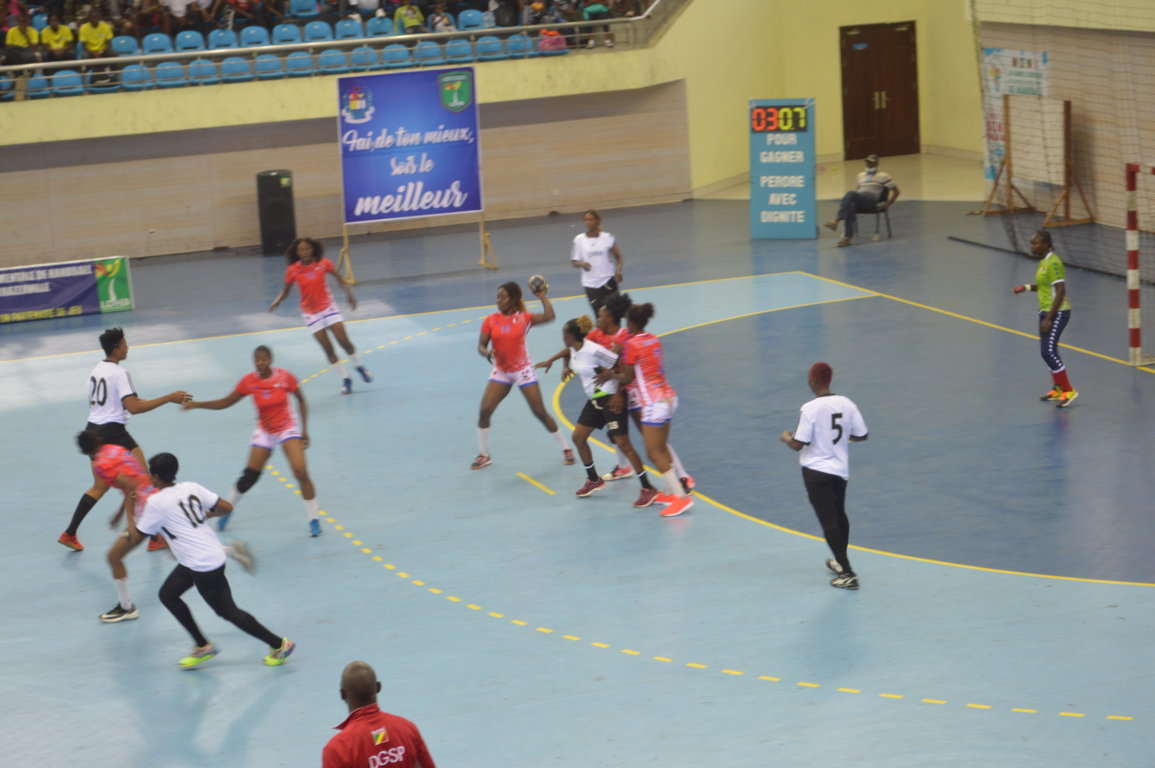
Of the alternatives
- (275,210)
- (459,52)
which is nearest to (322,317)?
(275,210)

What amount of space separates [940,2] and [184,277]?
2050 cm

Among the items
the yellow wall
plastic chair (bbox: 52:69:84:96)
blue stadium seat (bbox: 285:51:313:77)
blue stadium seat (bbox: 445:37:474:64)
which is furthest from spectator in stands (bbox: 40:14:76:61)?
blue stadium seat (bbox: 445:37:474:64)

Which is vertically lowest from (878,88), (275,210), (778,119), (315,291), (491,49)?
(315,291)

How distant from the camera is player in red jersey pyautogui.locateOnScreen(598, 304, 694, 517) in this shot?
1274 centimetres

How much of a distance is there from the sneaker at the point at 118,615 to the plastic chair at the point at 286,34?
2087 cm

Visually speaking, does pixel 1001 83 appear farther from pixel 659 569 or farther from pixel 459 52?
pixel 659 569

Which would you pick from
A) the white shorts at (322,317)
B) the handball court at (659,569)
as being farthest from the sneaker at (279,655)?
the white shorts at (322,317)

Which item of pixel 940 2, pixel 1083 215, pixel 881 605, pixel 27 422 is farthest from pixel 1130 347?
pixel 940 2

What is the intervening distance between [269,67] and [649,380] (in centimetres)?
1894

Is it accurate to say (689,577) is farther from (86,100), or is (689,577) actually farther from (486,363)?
(86,100)

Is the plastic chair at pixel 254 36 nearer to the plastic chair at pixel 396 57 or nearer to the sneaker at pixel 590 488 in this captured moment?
the plastic chair at pixel 396 57

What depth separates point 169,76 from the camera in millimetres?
28578

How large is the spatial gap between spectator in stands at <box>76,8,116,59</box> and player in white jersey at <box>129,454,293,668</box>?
21.4 meters

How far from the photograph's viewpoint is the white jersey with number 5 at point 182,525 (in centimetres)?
977
